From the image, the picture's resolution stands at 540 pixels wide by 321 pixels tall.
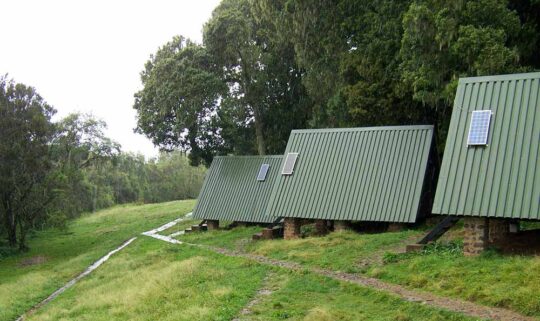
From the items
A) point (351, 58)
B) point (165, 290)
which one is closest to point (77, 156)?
point (351, 58)

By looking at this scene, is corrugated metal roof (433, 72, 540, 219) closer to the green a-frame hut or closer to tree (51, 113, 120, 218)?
the green a-frame hut

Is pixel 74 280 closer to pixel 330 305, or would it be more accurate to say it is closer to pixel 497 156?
pixel 330 305

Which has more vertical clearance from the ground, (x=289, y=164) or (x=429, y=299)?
(x=289, y=164)

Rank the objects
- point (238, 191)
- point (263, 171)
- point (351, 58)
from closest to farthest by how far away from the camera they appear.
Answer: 1. point (351, 58)
2. point (263, 171)
3. point (238, 191)

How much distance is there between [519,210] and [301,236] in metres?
10.3

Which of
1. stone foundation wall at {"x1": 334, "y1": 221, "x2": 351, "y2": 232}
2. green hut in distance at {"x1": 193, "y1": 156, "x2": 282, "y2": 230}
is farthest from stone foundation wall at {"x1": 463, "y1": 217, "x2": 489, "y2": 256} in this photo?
green hut in distance at {"x1": 193, "y1": 156, "x2": 282, "y2": 230}

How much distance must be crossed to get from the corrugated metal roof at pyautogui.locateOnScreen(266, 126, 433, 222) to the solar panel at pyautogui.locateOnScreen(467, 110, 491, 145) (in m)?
5.19

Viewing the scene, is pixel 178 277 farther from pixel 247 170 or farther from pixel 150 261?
pixel 247 170

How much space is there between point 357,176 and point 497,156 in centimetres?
759

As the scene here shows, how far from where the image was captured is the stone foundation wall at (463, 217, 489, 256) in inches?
568

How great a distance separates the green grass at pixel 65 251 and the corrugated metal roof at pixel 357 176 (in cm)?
1036

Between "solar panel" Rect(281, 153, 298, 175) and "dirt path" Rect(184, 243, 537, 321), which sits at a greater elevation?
"solar panel" Rect(281, 153, 298, 175)

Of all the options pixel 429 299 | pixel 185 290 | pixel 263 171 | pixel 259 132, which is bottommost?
pixel 185 290

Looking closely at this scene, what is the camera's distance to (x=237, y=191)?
95.0ft
